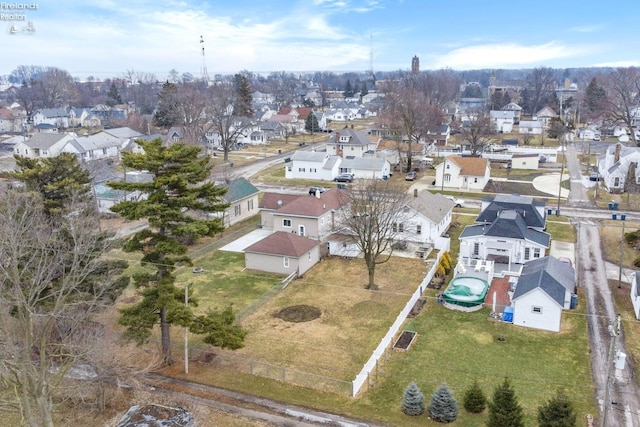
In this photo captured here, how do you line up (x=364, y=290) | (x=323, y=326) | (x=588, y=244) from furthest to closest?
(x=588, y=244)
(x=364, y=290)
(x=323, y=326)

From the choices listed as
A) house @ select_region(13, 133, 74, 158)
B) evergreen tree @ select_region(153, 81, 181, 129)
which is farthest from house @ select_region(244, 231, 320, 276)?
house @ select_region(13, 133, 74, 158)

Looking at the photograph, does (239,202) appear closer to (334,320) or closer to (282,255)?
(282,255)

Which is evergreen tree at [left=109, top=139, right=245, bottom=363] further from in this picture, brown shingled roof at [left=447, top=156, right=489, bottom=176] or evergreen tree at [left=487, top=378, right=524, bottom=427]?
brown shingled roof at [left=447, top=156, right=489, bottom=176]

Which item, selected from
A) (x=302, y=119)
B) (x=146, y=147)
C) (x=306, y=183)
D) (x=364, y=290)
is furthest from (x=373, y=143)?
(x=146, y=147)

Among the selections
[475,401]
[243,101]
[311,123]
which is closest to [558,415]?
[475,401]

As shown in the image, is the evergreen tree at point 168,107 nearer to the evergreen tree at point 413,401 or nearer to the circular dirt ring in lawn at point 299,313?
the circular dirt ring in lawn at point 299,313

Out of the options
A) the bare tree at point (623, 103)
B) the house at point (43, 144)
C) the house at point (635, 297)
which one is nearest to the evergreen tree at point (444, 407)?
the house at point (635, 297)

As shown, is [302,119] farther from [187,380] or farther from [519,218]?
[187,380]
